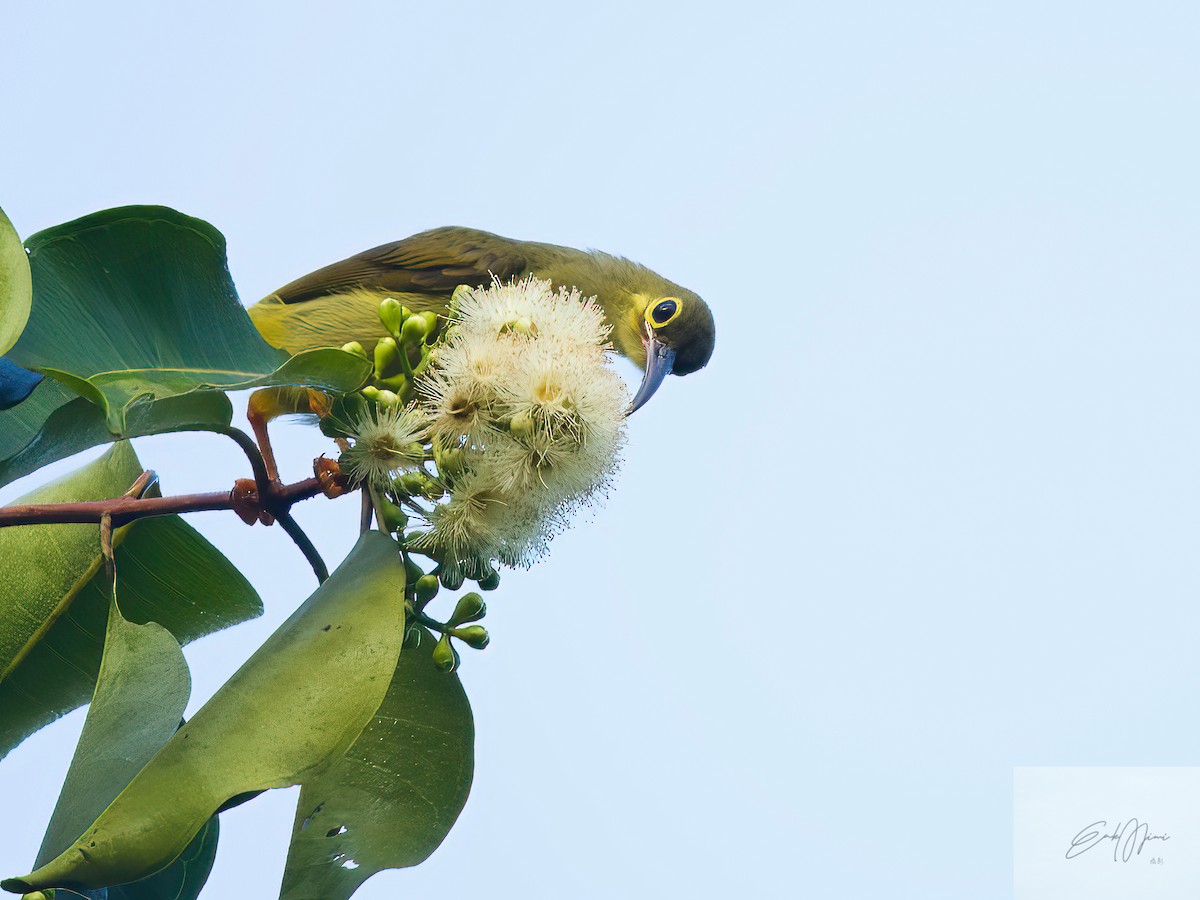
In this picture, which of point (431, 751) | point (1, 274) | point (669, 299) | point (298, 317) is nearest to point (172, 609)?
point (431, 751)

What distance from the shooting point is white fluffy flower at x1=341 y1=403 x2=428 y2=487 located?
173 centimetres

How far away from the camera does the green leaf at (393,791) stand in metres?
1.67

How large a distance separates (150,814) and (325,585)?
16.0 inches

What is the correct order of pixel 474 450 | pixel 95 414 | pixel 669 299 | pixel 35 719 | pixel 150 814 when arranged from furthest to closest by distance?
pixel 669 299, pixel 35 719, pixel 474 450, pixel 95 414, pixel 150 814

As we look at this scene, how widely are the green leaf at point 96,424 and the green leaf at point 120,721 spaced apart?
0.24 metres

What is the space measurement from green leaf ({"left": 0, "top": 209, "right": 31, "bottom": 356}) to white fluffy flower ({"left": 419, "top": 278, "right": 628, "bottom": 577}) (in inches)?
22.0

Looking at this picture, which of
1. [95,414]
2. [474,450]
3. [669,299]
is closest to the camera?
[95,414]

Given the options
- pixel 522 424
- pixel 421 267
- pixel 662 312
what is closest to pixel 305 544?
pixel 522 424

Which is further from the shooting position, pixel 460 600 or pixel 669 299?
pixel 669 299

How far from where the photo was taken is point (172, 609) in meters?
2.14

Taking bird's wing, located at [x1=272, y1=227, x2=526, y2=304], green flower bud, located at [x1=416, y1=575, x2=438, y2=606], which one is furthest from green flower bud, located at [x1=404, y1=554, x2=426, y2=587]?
bird's wing, located at [x1=272, y1=227, x2=526, y2=304]

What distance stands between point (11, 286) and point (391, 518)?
0.61 meters

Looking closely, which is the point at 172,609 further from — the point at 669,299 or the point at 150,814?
the point at 669,299

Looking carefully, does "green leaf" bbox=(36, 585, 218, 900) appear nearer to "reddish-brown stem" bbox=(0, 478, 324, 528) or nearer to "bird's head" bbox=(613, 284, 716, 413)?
"reddish-brown stem" bbox=(0, 478, 324, 528)
